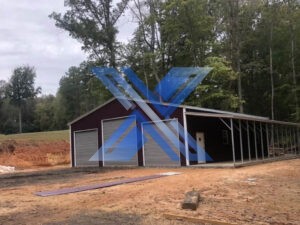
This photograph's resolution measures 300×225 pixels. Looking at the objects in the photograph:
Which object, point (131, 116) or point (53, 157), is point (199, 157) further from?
point (53, 157)

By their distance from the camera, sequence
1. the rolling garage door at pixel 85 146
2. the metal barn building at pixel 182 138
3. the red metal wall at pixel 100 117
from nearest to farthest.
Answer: the metal barn building at pixel 182 138 < the red metal wall at pixel 100 117 < the rolling garage door at pixel 85 146

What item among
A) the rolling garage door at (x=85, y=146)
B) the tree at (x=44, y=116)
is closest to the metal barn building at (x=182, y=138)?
the rolling garage door at (x=85, y=146)

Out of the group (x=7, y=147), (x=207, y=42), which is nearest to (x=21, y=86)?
(x=7, y=147)

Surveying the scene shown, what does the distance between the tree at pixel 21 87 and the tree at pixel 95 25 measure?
39.2 m

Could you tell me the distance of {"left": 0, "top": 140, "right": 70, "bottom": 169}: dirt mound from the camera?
1155 inches

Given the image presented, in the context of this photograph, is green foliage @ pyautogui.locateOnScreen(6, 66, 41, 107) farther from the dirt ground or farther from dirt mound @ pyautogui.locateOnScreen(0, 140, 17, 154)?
the dirt ground

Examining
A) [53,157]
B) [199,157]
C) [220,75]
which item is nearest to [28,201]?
[199,157]

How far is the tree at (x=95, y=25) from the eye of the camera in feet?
103

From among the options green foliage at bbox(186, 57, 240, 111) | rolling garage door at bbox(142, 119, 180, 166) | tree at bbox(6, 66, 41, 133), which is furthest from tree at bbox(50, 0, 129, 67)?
tree at bbox(6, 66, 41, 133)

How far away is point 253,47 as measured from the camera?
3328 centimetres

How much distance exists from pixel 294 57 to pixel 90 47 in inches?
689

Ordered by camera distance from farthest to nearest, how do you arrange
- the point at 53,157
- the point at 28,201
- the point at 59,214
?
1. the point at 53,157
2. the point at 28,201
3. the point at 59,214

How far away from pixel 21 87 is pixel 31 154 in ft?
136

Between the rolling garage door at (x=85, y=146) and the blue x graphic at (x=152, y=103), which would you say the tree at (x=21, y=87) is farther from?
the rolling garage door at (x=85, y=146)
